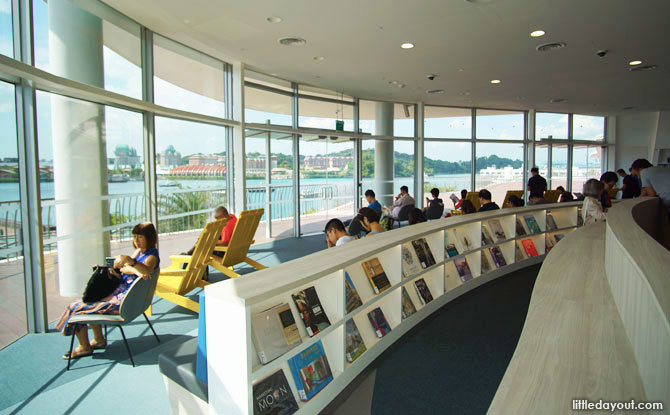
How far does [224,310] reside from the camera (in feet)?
6.13

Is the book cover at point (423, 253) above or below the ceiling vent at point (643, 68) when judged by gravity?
below

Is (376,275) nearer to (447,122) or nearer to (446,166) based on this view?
(446,166)

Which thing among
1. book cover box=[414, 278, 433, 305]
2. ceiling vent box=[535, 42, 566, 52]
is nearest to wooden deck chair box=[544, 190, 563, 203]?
ceiling vent box=[535, 42, 566, 52]

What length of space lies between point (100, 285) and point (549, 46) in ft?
23.8

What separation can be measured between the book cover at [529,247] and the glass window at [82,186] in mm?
5853

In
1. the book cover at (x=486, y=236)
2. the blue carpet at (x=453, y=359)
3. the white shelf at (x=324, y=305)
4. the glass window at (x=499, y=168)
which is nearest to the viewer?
the white shelf at (x=324, y=305)

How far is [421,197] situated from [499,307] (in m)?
8.19

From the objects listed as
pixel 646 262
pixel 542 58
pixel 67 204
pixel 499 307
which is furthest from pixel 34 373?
pixel 542 58

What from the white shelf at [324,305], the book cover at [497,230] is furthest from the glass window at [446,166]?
the white shelf at [324,305]

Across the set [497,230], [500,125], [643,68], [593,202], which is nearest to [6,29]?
[497,230]

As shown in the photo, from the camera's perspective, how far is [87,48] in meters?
4.70

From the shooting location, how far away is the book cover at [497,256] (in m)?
5.58

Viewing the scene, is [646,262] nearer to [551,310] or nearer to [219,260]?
[551,310]

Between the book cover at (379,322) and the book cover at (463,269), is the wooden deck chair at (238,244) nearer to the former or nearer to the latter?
the book cover at (379,322)
